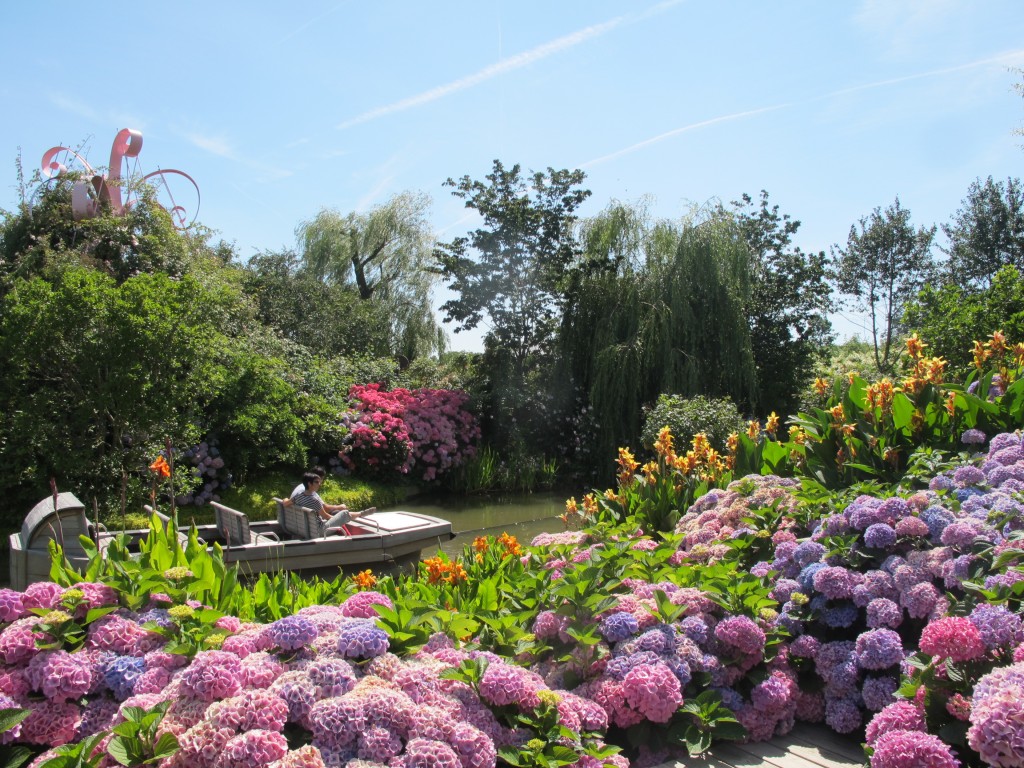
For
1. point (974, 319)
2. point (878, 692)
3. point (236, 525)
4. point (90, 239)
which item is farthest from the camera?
point (90, 239)

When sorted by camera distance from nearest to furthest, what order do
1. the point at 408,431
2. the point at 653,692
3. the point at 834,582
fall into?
1. the point at 653,692
2. the point at 834,582
3. the point at 408,431

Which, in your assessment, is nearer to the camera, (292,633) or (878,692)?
(292,633)

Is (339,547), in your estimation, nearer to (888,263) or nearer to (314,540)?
(314,540)

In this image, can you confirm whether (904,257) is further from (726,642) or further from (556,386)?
(726,642)

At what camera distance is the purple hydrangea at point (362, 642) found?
2398 mm

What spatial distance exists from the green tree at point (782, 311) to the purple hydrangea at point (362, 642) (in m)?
15.8

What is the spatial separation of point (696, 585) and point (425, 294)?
2230 centimetres

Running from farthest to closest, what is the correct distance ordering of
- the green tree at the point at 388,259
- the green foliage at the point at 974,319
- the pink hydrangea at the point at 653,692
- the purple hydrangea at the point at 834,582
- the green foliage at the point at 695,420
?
the green tree at the point at 388,259
the green foliage at the point at 695,420
the green foliage at the point at 974,319
the purple hydrangea at the point at 834,582
the pink hydrangea at the point at 653,692

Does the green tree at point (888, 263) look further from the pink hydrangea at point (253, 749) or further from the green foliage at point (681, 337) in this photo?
the pink hydrangea at point (253, 749)

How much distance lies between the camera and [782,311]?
18.3 m

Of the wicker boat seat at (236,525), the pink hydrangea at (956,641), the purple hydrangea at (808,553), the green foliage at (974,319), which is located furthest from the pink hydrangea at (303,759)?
the green foliage at (974,319)

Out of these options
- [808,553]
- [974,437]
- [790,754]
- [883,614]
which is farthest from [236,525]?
[974,437]

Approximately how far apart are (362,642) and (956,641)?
1840mm

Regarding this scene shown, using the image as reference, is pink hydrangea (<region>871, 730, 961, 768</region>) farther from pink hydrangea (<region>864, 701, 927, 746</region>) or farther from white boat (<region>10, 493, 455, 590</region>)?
white boat (<region>10, 493, 455, 590</region>)
